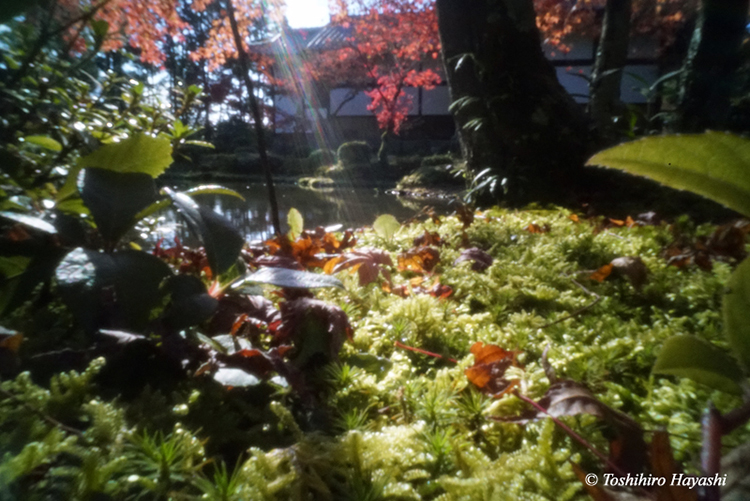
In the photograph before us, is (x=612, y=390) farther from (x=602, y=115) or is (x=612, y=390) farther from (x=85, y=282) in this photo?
(x=602, y=115)

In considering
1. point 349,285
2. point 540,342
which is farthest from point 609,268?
point 349,285

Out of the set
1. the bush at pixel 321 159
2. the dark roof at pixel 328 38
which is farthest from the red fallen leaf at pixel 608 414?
the dark roof at pixel 328 38

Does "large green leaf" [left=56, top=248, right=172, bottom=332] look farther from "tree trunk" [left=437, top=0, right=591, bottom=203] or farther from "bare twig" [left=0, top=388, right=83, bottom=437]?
"tree trunk" [left=437, top=0, right=591, bottom=203]

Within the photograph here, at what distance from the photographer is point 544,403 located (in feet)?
1.61

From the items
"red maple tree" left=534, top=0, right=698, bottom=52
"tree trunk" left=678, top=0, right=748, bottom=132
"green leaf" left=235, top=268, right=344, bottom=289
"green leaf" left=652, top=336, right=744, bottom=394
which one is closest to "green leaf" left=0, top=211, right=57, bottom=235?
"green leaf" left=235, top=268, right=344, bottom=289

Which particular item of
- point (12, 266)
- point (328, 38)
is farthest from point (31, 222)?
point (328, 38)

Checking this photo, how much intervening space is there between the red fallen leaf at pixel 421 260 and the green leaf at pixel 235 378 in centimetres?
78

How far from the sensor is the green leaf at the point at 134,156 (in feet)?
2.08

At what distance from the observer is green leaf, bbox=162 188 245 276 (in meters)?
0.62

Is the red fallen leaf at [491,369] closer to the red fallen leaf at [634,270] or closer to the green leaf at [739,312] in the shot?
the green leaf at [739,312]

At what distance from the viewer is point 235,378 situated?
508mm

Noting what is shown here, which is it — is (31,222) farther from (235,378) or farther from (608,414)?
(608,414)

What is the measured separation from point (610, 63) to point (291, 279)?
3965 mm

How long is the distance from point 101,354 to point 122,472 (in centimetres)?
22
